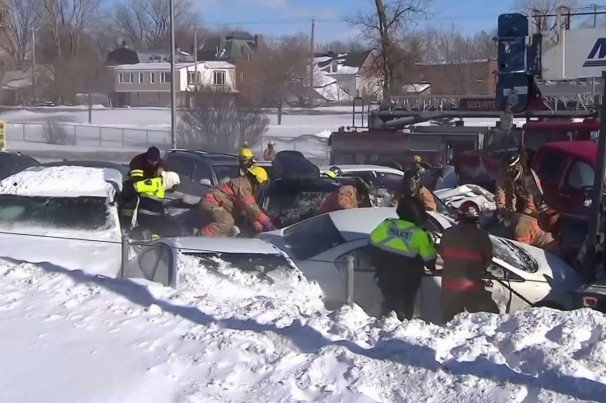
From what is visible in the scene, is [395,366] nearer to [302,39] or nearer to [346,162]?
[346,162]

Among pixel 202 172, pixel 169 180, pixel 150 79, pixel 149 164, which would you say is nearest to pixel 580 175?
pixel 169 180

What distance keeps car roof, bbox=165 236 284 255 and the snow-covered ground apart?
0.71 meters

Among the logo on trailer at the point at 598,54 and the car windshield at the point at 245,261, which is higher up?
the logo on trailer at the point at 598,54

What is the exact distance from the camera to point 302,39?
96.3 meters

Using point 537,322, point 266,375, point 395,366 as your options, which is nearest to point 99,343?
point 266,375

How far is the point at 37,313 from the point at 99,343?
1.04 m

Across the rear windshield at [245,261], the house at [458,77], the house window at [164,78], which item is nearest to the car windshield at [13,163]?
the rear windshield at [245,261]

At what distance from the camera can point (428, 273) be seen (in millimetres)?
7973

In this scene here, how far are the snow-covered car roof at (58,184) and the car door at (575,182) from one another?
6475mm

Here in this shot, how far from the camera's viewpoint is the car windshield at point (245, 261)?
8.12 metres

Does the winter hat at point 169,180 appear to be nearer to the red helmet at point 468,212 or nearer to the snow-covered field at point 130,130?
the red helmet at point 468,212

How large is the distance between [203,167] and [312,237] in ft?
28.0

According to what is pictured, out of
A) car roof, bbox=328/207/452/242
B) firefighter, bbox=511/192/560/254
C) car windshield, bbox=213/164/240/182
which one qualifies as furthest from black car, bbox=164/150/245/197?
car roof, bbox=328/207/452/242

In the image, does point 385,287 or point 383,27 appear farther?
point 383,27
